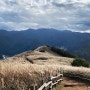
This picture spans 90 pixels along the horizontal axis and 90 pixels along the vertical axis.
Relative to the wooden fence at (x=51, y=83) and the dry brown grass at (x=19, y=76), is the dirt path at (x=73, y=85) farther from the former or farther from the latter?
the dry brown grass at (x=19, y=76)

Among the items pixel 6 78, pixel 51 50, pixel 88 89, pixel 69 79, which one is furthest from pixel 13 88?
pixel 51 50

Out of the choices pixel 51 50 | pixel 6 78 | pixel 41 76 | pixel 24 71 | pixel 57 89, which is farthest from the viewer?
pixel 51 50

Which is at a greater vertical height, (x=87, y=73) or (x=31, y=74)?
(x=31, y=74)

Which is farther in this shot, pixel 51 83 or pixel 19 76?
pixel 51 83

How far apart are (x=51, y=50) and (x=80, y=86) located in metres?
149

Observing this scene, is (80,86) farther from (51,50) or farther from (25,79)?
(51,50)

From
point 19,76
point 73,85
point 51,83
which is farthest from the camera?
point 73,85

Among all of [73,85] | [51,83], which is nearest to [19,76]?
[51,83]

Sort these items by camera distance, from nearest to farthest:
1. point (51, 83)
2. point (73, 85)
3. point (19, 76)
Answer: point (19, 76) → point (51, 83) → point (73, 85)

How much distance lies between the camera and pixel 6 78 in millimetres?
21812

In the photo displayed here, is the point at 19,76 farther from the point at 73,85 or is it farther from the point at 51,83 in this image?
the point at 73,85

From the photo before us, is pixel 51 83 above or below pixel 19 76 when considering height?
below

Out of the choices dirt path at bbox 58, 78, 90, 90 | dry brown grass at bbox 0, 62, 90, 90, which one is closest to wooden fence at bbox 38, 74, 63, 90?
dry brown grass at bbox 0, 62, 90, 90

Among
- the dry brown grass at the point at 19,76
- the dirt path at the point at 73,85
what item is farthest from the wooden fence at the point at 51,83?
the dirt path at the point at 73,85
